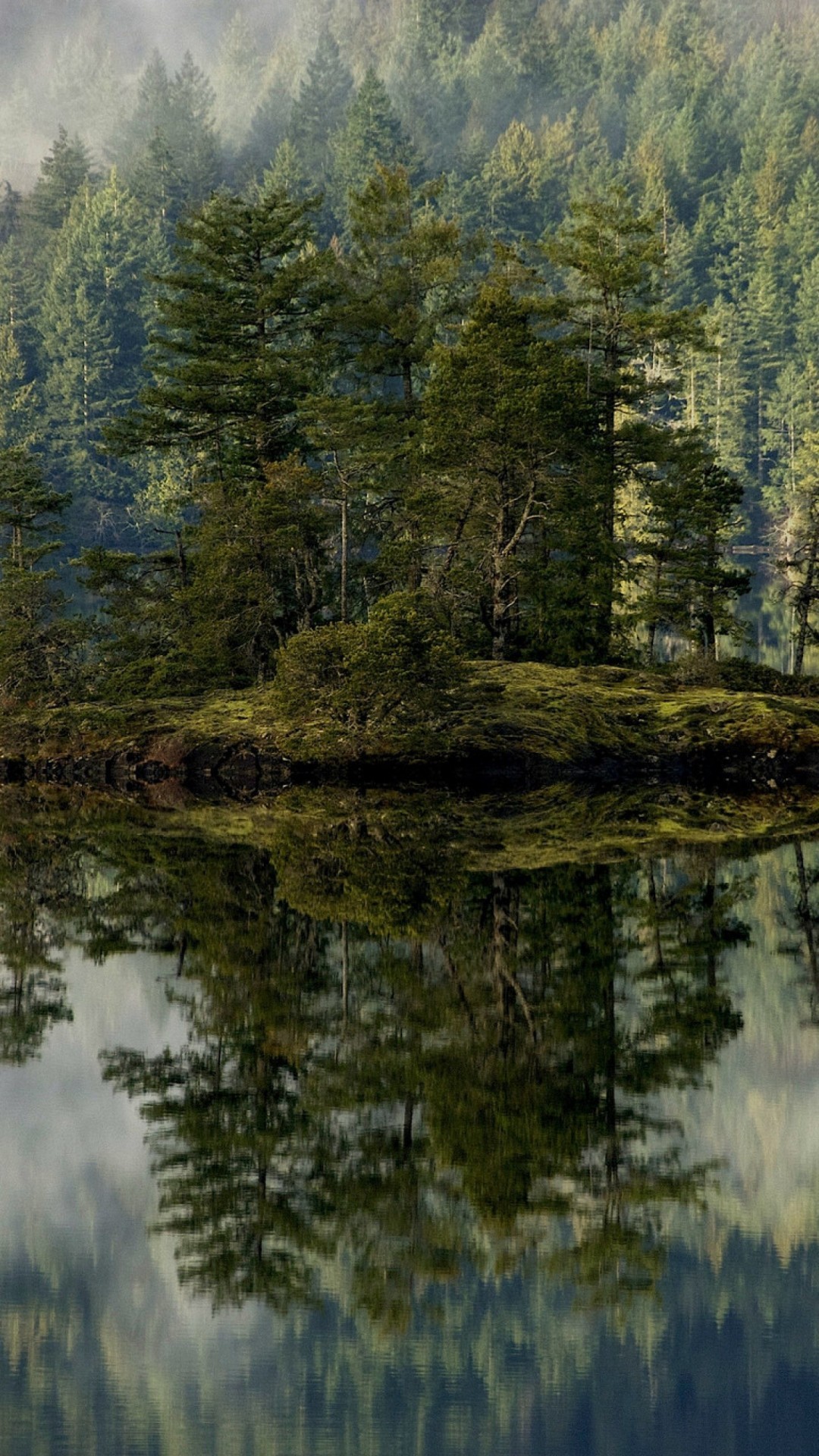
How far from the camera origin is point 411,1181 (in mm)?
6273

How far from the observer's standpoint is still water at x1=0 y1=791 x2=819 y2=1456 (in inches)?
189

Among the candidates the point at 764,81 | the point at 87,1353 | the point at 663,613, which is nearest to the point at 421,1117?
the point at 87,1353

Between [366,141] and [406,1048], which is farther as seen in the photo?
[366,141]

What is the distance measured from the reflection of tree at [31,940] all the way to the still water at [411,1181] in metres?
0.05

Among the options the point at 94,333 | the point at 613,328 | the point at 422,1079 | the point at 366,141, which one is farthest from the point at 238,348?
the point at 366,141

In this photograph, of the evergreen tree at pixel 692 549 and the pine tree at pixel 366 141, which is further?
the pine tree at pixel 366 141

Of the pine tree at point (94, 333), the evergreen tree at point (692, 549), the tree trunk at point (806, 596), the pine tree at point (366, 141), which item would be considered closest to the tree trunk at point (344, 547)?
the evergreen tree at point (692, 549)

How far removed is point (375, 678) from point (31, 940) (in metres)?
14.0

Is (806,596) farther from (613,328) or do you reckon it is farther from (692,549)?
(613,328)

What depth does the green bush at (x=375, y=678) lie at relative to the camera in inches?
999

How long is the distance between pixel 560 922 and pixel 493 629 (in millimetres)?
19486

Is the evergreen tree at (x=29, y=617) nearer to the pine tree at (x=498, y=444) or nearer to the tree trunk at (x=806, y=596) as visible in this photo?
the pine tree at (x=498, y=444)

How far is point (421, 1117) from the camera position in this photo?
7.02m

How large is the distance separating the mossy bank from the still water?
14.3m
